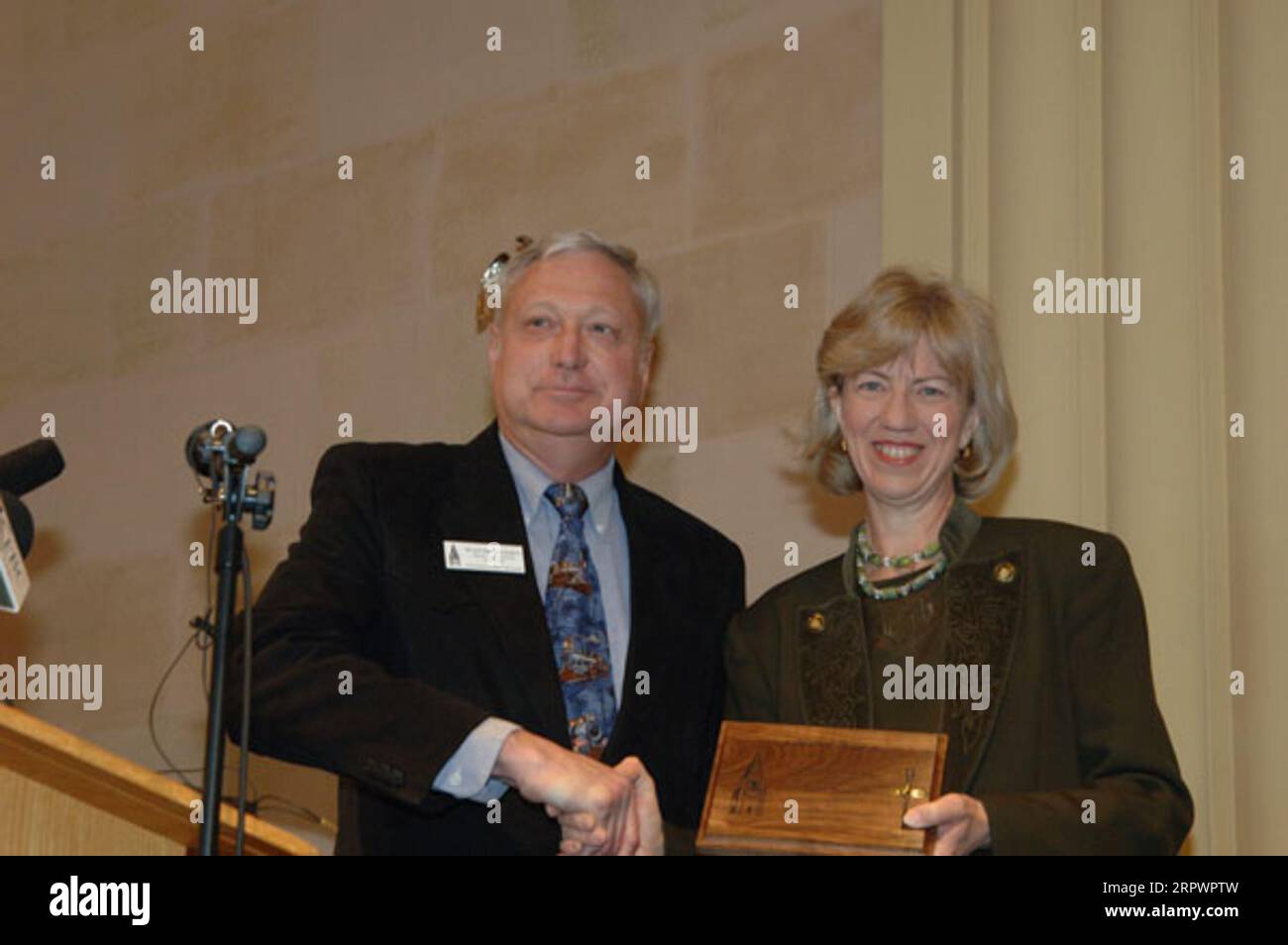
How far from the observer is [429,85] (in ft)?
22.6

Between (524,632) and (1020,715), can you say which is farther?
(524,632)

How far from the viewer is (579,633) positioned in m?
→ 4.09

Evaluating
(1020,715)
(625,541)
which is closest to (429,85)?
(625,541)

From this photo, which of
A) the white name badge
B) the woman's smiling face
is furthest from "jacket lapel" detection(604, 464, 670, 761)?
the woman's smiling face

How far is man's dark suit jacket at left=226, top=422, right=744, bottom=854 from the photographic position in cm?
359

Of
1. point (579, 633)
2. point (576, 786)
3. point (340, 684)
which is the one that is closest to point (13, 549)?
point (340, 684)

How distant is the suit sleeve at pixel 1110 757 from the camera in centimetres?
336

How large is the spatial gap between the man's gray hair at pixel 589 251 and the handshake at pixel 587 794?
1333 mm

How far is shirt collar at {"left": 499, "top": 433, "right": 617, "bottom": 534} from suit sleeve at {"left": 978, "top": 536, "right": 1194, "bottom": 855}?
3.44 ft

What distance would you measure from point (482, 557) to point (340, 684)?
544 mm

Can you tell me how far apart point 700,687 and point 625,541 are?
0.39 m

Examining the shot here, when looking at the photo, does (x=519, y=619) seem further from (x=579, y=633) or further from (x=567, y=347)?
(x=567, y=347)

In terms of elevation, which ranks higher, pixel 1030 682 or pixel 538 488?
pixel 538 488
